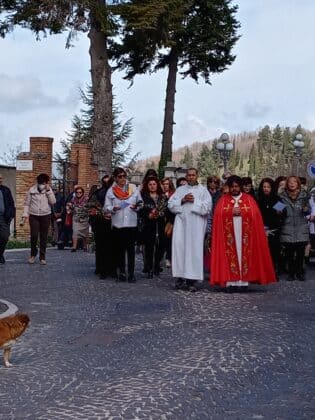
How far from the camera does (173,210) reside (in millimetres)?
14086

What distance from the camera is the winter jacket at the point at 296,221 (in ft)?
51.3

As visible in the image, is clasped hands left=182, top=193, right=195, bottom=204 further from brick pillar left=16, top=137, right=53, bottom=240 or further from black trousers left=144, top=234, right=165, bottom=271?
brick pillar left=16, top=137, right=53, bottom=240

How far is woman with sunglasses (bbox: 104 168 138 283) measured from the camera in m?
14.9

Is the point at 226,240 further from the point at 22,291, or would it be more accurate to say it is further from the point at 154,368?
the point at 154,368

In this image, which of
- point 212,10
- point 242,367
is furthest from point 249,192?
point 212,10

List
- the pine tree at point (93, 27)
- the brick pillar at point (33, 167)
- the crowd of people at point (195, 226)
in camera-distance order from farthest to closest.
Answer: the brick pillar at point (33, 167), the pine tree at point (93, 27), the crowd of people at point (195, 226)

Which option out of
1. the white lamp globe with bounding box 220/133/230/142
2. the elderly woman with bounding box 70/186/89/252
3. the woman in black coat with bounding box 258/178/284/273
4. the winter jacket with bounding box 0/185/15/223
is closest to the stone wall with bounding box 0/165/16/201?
the white lamp globe with bounding box 220/133/230/142

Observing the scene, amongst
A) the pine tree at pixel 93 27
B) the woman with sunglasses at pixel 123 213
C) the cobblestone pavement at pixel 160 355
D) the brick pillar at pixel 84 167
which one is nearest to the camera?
the cobblestone pavement at pixel 160 355

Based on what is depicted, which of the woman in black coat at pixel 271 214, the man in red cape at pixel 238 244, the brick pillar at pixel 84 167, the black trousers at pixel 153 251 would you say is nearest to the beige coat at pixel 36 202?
the black trousers at pixel 153 251

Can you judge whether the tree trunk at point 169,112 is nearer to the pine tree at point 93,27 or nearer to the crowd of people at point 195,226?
the pine tree at point 93,27

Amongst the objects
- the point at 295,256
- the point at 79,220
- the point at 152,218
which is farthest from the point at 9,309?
the point at 79,220

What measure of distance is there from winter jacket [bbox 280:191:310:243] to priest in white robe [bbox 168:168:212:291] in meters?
2.15

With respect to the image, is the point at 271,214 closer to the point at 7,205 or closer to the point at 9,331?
the point at 7,205

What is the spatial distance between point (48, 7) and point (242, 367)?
19.6 meters
